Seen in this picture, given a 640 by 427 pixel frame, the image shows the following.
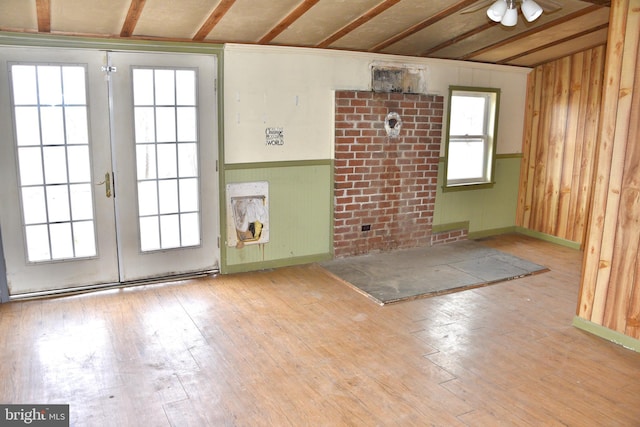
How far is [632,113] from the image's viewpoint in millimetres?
3434

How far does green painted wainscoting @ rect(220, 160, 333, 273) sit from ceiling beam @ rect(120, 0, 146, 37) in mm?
1420

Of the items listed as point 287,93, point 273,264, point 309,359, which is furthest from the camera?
point 273,264

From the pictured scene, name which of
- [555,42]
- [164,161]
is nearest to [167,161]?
[164,161]

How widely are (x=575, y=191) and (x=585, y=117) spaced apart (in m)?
0.87

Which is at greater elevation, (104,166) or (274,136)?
(274,136)

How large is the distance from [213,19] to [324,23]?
94 cm

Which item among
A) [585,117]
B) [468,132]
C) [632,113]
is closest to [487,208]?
[468,132]

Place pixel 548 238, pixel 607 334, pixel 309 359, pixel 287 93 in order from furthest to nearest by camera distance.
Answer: pixel 548 238, pixel 287 93, pixel 607 334, pixel 309 359

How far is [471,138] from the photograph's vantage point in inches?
246

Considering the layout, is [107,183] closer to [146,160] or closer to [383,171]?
[146,160]

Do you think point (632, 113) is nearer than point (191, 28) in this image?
Yes

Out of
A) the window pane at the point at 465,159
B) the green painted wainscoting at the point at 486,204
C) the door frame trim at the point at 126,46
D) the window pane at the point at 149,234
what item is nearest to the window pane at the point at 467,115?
the window pane at the point at 465,159

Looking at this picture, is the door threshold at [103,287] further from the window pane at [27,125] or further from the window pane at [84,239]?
the window pane at [27,125]

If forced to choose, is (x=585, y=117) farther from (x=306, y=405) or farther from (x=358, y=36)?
(x=306, y=405)
